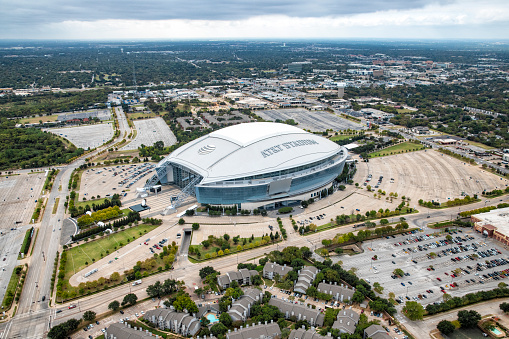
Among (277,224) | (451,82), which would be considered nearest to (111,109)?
(277,224)

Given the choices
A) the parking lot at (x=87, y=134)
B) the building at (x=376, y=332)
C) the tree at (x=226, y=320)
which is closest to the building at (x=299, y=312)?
the building at (x=376, y=332)

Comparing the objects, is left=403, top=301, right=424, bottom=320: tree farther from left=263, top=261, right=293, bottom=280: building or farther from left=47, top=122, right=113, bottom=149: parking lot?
left=47, top=122, right=113, bottom=149: parking lot

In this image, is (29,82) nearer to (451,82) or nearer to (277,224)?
(277,224)

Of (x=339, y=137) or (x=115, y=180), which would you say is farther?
(x=339, y=137)

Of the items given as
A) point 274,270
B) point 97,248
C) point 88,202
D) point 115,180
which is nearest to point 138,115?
point 115,180

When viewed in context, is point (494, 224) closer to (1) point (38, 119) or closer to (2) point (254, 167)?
(2) point (254, 167)

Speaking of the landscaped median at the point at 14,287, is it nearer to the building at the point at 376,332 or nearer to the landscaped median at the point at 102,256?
the landscaped median at the point at 102,256

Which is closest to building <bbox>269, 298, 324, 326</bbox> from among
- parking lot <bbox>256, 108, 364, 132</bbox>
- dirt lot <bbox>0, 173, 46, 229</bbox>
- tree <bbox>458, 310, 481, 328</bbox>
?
tree <bbox>458, 310, 481, 328</bbox>
